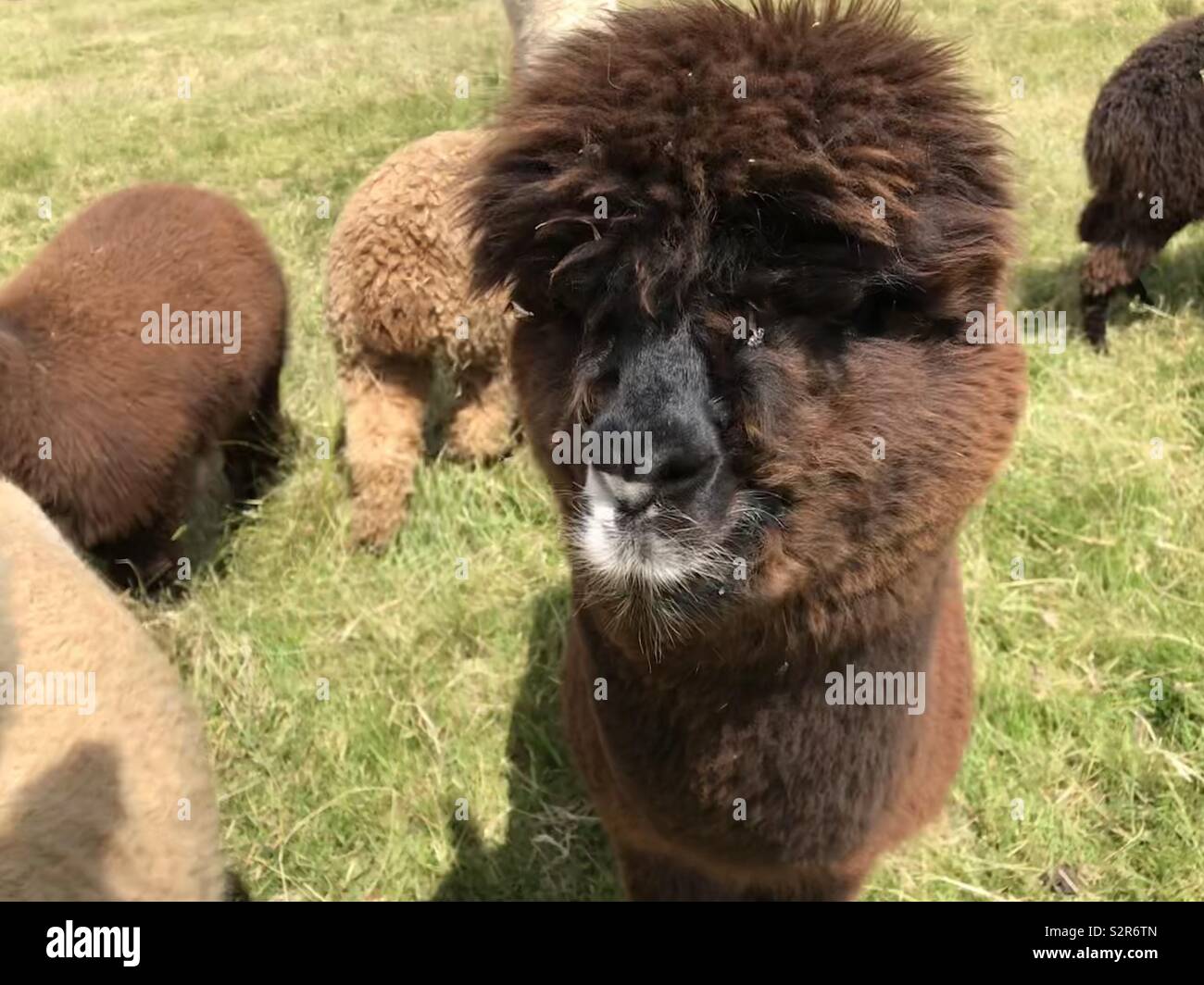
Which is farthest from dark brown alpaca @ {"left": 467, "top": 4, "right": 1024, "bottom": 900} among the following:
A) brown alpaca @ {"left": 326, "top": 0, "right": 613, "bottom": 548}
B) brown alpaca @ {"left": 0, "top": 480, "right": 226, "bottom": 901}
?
brown alpaca @ {"left": 326, "top": 0, "right": 613, "bottom": 548}

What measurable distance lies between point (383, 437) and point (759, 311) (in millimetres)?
3131

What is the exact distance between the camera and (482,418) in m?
4.39

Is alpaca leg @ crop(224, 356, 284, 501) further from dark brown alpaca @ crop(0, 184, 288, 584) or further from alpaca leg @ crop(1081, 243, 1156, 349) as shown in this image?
alpaca leg @ crop(1081, 243, 1156, 349)

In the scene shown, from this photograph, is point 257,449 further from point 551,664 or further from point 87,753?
point 87,753

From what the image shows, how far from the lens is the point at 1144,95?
5.27 meters

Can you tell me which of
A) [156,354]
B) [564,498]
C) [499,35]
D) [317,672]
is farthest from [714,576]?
[499,35]

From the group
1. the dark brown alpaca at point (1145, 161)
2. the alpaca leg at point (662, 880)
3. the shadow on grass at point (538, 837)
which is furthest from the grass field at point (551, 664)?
the alpaca leg at point (662, 880)

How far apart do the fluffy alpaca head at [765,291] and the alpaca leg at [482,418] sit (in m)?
2.93

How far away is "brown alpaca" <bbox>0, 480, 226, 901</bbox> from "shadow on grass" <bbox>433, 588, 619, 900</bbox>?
2.75 feet

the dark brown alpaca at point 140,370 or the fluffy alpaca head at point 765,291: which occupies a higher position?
the fluffy alpaca head at point 765,291

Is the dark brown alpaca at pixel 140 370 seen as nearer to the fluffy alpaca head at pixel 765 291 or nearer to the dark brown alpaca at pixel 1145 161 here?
the fluffy alpaca head at pixel 765 291

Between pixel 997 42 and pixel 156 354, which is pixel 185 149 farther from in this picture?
pixel 997 42

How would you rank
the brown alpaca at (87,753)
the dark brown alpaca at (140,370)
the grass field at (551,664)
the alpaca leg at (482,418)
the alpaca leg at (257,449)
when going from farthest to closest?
1. the alpaca leg at (257,449)
2. the alpaca leg at (482,418)
3. the dark brown alpaca at (140,370)
4. the grass field at (551,664)
5. the brown alpaca at (87,753)

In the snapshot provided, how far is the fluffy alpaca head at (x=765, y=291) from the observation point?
1255 mm
